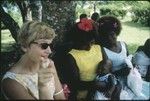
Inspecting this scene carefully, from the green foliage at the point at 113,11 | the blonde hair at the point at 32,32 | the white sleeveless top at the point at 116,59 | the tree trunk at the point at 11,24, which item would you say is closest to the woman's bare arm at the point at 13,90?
the blonde hair at the point at 32,32

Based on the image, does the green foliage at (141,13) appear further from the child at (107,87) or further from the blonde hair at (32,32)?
the blonde hair at (32,32)

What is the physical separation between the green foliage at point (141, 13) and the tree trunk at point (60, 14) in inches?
1077

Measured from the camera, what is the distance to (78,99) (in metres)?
4.64

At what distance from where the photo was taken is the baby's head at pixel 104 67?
Answer: 4.58m

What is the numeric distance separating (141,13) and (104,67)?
33.1 meters

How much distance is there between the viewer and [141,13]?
3697 centimetres

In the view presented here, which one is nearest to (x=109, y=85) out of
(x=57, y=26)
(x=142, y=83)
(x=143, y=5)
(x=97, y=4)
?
(x=142, y=83)

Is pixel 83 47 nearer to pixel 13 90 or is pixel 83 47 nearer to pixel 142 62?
pixel 142 62

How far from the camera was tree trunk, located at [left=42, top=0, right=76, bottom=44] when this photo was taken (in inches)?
272

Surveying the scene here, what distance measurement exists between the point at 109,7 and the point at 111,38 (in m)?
38.5

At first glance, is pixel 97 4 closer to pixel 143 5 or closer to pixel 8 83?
pixel 143 5

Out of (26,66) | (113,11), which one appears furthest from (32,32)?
(113,11)

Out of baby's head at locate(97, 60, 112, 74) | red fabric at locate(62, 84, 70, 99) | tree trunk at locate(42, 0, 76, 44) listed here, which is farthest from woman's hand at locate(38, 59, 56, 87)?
tree trunk at locate(42, 0, 76, 44)

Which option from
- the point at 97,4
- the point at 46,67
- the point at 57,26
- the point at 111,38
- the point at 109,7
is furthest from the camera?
the point at 97,4
